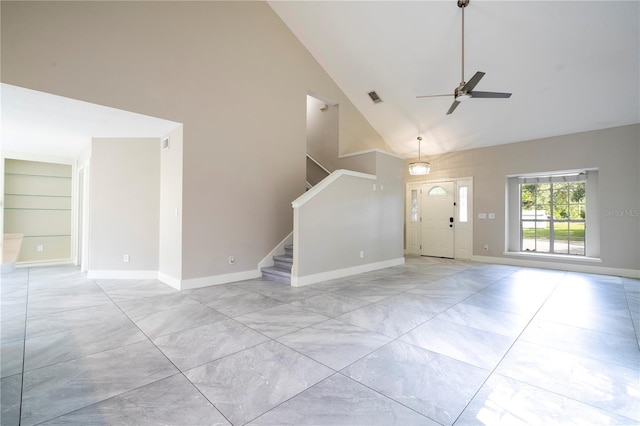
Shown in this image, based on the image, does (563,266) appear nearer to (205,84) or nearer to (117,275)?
(205,84)

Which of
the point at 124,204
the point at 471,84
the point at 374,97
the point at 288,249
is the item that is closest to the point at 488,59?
the point at 471,84

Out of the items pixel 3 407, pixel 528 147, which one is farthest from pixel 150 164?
pixel 528 147

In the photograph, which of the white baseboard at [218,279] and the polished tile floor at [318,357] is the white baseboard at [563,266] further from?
the white baseboard at [218,279]

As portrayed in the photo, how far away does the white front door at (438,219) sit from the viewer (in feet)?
27.3

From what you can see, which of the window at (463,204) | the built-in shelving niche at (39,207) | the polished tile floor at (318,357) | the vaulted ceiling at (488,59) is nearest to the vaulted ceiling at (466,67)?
the vaulted ceiling at (488,59)

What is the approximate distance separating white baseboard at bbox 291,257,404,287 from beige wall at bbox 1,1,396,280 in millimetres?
1102

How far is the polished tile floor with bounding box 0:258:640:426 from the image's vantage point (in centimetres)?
176

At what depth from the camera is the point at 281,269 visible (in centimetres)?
541

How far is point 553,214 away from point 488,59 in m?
4.22

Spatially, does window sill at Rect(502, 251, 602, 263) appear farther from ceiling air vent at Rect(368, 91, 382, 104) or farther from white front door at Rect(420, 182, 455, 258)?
ceiling air vent at Rect(368, 91, 382, 104)

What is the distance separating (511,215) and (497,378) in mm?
6595

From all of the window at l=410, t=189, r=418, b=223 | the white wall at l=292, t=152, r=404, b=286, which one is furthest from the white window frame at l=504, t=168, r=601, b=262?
the white wall at l=292, t=152, r=404, b=286

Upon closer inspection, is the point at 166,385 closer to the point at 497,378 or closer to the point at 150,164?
the point at 497,378

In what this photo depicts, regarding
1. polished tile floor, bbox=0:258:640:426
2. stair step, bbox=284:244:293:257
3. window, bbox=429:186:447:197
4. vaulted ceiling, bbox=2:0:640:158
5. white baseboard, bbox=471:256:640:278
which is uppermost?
vaulted ceiling, bbox=2:0:640:158
